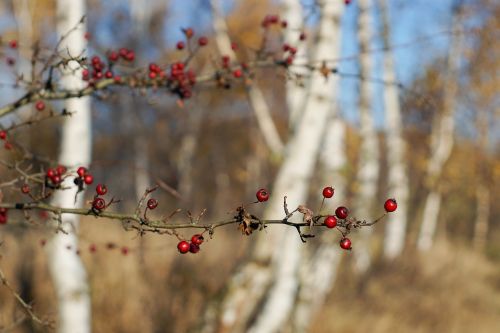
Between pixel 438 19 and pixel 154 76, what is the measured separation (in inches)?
454

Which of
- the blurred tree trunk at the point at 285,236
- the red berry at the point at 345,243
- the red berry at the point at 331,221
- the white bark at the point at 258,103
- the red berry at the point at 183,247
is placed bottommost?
the red berry at the point at 183,247

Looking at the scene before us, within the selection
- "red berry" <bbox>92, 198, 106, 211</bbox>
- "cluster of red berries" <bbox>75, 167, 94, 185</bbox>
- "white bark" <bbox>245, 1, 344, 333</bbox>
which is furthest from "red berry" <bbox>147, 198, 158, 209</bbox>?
"white bark" <bbox>245, 1, 344, 333</bbox>

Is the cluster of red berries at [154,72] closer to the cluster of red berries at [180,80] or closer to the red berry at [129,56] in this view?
the cluster of red berries at [180,80]

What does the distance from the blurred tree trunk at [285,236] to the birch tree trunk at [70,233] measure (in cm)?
96

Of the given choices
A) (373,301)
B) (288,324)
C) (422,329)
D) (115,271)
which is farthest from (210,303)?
(373,301)

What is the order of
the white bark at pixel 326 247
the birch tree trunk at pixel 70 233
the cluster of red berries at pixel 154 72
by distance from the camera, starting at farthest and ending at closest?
the white bark at pixel 326 247 < the birch tree trunk at pixel 70 233 < the cluster of red berries at pixel 154 72

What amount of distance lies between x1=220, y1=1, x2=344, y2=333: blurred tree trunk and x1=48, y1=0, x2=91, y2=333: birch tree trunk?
96 centimetres

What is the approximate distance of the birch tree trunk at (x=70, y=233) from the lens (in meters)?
3.37

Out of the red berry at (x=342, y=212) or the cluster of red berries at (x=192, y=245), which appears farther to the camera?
the cluster of red berries at (x=192, y=245)

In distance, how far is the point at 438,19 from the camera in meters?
12.2

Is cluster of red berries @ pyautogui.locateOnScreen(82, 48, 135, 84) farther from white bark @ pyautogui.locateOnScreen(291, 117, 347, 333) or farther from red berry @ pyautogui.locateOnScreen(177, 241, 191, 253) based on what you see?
white bark @ pyautogui.locateOnScreen(291, 117, 347, 333)

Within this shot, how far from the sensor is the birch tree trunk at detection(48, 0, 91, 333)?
3.37m

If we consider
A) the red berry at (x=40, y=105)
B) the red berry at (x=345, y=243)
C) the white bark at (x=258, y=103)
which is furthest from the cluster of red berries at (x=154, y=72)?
the white bark at (x=258, y=103)

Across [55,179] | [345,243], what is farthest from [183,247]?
[55,179]
